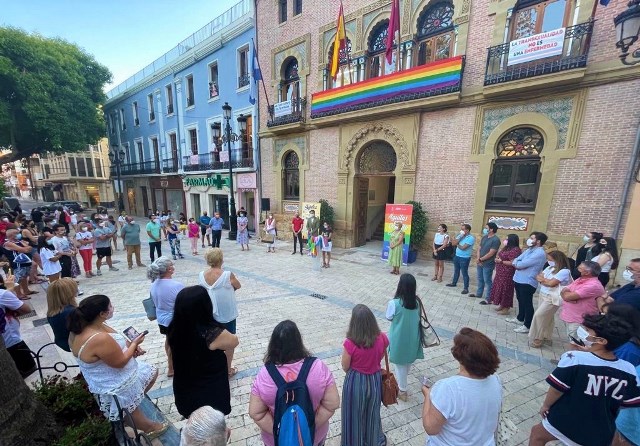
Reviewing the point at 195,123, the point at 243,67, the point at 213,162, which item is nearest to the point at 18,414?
the point at 213,162

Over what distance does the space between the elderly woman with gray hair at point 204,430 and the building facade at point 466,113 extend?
352 inches

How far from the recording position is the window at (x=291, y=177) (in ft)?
43.6

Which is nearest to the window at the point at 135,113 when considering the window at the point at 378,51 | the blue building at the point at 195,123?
the blue building at the point at 195,123

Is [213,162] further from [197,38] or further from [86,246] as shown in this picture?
[86,246]

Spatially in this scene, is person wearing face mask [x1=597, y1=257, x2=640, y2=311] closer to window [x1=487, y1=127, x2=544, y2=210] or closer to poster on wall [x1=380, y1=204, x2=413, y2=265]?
window [x1=487, y1=127, x2=544, y2=210]

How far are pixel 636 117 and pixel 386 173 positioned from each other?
636 centimetres

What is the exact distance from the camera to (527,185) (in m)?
7.74

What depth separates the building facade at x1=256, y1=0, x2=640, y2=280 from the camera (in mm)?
6559

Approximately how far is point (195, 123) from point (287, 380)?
19.2m

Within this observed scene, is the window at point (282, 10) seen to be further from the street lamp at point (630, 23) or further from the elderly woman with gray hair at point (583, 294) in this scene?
the elderly woman with gray hair at point (583, 294)

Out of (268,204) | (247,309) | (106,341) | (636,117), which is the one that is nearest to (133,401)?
(106,341)

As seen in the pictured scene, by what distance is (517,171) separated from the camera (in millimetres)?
7867

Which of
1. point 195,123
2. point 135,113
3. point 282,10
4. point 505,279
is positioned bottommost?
point 505,279

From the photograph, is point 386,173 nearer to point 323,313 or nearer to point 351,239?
point 351,239
